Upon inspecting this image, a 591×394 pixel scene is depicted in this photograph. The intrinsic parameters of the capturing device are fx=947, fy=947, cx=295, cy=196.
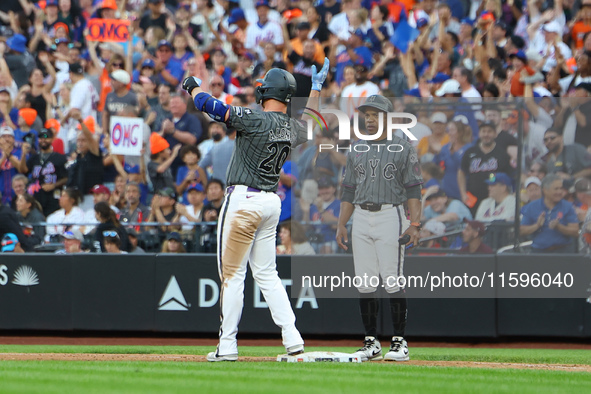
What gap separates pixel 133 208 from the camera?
12.8 m

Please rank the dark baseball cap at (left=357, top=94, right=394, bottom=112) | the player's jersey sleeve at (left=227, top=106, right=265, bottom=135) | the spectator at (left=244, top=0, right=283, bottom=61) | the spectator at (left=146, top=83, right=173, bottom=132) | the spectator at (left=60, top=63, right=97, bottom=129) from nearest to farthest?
the player's jersey sleeve at (left=227, top=106, right=265, bottom=135), the dark baseball cap at (left=357, top=94, right=394, bottom=112), the spectator at (left=146, top=83, right=173, bottom=132), the spectator at (left=60, top=63, right=97, bottom=129), the spectator at (left=244, top=0, right=283, bottom=61)

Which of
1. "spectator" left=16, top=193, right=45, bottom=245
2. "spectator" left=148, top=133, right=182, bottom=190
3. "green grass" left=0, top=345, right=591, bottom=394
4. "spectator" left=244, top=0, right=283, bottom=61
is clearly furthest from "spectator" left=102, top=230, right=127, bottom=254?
"spectator" left=244, top=0, right=283, bottom=61

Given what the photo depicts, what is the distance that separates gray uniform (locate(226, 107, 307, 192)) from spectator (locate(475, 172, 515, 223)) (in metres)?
3.77

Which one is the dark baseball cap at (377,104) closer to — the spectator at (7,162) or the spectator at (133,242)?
the spectator at (133,242)

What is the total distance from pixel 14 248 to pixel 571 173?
7.00 meters

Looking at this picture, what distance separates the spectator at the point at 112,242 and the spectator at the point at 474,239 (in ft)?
14.1

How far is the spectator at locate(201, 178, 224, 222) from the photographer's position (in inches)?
471

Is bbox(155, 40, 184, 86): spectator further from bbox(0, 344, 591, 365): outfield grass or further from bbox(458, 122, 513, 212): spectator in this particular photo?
bbox(458, 122, 513, 212): spectator

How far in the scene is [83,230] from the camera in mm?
12344

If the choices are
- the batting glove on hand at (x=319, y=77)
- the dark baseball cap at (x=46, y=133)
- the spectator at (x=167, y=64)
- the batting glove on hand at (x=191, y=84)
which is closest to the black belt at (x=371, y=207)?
the batting glove on hand at (x=319, y=77)

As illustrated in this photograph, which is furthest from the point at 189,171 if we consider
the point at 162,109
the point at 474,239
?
the point at 474,239

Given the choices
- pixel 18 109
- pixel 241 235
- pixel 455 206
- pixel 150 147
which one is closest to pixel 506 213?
pixel 455 206

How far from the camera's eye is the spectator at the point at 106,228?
11898 millimetres

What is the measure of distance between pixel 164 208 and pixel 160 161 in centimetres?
129
